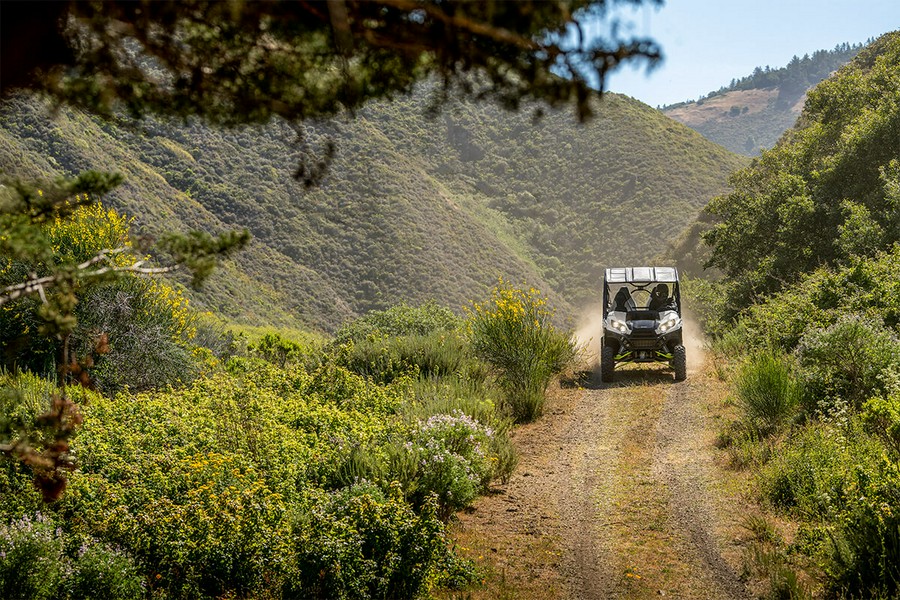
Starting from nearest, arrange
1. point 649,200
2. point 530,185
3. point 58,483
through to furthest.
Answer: point 58,483 → point 649,200 → point 530,185

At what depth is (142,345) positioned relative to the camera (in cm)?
1411

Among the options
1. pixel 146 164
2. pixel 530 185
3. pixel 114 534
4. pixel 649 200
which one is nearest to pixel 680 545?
pixel 114 534

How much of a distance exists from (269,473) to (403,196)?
176 feet

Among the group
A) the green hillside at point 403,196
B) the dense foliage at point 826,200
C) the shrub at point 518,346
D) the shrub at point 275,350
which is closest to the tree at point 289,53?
the shrub at point 518,346

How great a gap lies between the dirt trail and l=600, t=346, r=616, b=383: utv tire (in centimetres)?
227

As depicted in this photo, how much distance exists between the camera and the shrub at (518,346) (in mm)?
12016

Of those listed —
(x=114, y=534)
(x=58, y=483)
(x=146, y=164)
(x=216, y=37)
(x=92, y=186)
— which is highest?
(x=146, y=164)

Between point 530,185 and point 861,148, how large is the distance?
5612 centimetres

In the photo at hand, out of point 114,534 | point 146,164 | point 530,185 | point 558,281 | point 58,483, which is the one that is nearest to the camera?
point 58,483

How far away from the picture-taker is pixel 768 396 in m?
9.59

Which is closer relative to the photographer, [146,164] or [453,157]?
[146,164]

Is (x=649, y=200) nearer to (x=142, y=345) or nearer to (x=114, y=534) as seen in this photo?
(x=142, y=345)

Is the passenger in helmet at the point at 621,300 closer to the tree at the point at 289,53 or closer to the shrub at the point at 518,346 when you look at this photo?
the shrub at the point at 518,346

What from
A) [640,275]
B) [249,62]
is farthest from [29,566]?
[640,275]
